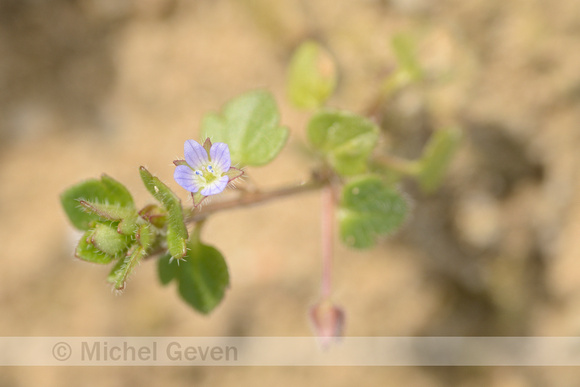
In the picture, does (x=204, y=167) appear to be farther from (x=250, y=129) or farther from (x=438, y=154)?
(x=438, y=154)

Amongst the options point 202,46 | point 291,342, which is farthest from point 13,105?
point 291,342

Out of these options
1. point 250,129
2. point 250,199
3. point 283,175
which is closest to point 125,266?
point 250,199

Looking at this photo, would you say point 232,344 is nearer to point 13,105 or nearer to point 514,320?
point 514,320

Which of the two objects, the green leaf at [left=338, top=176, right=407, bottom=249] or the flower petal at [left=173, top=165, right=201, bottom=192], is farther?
the green leaf at [left=338, top=176, right=407, bottom=249]
